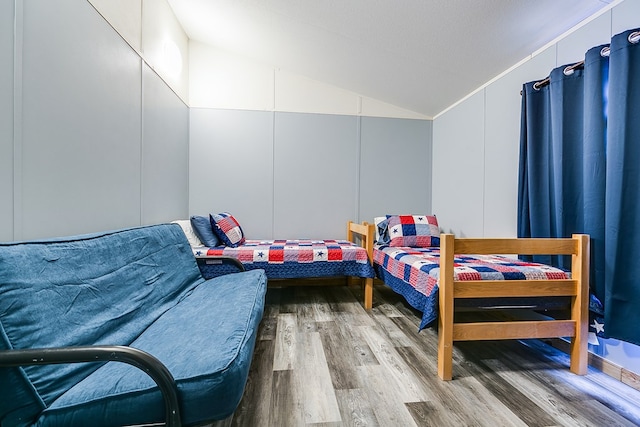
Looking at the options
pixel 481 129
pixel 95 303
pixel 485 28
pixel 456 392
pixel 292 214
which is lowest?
pixel 456 392

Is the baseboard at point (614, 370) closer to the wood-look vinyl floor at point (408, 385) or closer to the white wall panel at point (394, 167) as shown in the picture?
the wood-look vinyl floor at point (408, 385)

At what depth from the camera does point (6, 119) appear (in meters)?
1.03

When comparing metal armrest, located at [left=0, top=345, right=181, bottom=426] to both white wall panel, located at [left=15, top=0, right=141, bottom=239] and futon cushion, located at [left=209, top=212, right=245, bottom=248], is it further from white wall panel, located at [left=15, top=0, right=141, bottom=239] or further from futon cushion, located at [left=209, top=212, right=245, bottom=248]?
futon cushion, located at [left=209, top=212, right=245, bottom=248]

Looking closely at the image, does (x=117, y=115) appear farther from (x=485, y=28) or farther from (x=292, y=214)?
(x=485, y=28)

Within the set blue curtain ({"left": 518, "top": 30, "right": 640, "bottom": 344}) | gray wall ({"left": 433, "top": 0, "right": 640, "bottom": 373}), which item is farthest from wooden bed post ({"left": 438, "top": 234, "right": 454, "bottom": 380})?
gray wall ({"left": 433, "top": 0, "right": 640, "bottom": 373})

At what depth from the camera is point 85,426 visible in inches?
27.8

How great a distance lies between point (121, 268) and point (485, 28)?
8.78ft

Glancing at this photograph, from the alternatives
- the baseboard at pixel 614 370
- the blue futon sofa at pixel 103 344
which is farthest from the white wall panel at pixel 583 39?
the blue futon sofa at pixel 103 344

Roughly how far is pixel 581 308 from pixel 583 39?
63.5 inches

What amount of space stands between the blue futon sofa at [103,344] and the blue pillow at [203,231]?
111cm

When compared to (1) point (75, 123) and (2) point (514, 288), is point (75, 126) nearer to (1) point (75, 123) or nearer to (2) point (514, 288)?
(1) point (75, 123)

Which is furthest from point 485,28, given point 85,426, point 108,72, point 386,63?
point 85,426

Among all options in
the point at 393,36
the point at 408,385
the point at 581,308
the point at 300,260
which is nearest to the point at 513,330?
the point at 581,308

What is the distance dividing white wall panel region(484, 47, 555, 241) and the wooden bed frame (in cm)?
75
